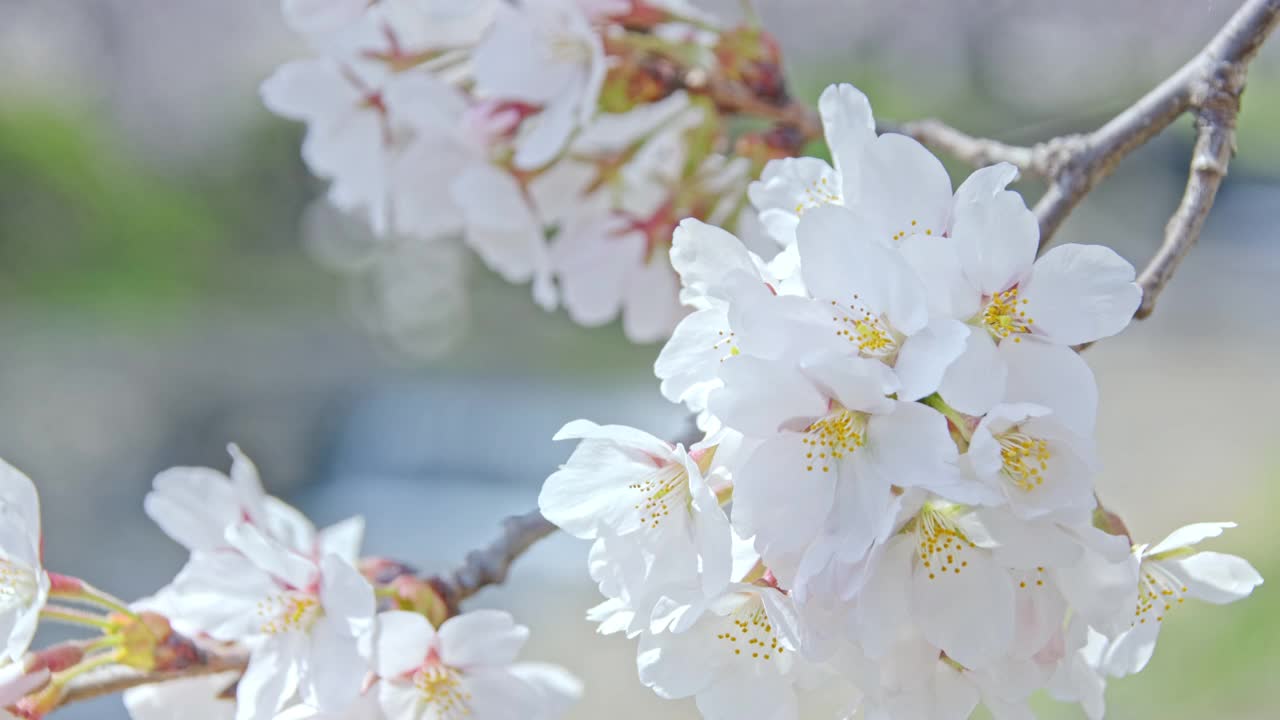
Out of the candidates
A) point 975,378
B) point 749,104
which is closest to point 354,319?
point 749,104

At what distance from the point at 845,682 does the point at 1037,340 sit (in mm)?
123

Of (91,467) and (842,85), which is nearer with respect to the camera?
(842,85)

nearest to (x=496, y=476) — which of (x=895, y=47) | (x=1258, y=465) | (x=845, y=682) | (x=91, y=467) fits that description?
(x=91, y=467)

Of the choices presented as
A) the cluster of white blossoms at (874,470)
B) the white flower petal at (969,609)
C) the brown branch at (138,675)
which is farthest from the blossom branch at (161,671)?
the white flower petal at (969,609)

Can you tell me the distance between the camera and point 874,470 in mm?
308

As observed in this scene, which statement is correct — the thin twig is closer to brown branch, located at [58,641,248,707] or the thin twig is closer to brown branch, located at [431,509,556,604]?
brown branch, located at [431,509,556,604]

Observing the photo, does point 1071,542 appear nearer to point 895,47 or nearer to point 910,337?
point 910,337

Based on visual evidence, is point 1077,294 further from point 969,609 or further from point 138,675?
point 138,675

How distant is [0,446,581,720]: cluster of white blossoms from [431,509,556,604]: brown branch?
2 centimetres

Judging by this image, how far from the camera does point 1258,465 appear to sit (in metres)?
3.09

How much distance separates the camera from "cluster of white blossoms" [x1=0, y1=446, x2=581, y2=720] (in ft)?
1.37

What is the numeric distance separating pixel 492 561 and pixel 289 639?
0.30ft

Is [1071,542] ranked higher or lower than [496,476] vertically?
higher

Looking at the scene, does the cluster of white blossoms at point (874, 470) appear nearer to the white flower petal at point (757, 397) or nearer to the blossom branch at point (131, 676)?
the white flower petal at point (757, 397)
